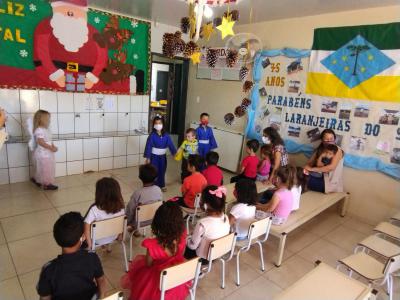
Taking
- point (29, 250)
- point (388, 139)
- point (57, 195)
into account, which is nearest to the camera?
point (29, 250)

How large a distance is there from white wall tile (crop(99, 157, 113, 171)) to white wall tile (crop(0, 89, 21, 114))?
1414 mm

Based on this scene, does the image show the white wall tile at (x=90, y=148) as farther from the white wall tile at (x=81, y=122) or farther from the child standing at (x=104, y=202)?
the child standing at (x=104, y=202)

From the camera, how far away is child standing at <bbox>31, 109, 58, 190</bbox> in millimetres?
3734

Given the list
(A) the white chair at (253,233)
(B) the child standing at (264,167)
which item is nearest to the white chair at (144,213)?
(A) the white chair at (253,233)

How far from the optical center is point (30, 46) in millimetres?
3877

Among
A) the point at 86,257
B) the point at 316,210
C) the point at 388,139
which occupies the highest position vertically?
the point at 388,139

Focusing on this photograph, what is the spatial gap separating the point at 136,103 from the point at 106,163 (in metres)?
1.20

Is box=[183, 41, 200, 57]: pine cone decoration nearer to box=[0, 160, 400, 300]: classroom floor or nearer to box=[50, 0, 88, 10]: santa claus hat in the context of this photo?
box=[0, 160, 400, 300]: classroom floor

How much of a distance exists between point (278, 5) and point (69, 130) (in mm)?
3525

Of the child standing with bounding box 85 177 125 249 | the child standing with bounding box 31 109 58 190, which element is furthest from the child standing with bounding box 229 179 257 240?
the child standing with bounding box 31 109 58 190

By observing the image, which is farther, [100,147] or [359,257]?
[100,147]

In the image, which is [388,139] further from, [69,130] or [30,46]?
[30,46]

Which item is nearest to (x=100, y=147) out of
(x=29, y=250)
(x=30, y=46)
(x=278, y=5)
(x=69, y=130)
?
(x=69, y=130)

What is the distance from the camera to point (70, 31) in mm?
4133
